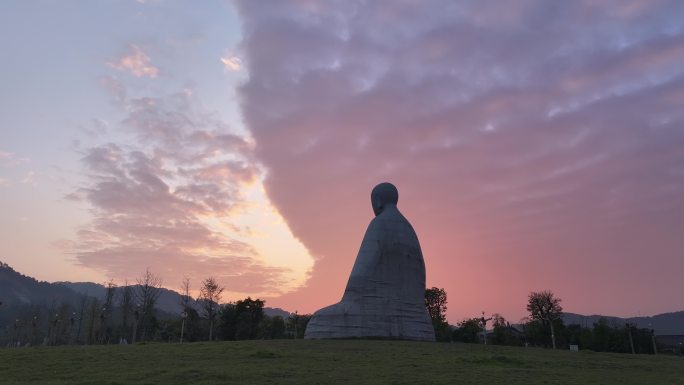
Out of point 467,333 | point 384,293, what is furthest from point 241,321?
point 384,293

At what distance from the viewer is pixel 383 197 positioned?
37.9m

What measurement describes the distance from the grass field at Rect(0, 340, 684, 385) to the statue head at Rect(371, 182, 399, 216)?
12728mm

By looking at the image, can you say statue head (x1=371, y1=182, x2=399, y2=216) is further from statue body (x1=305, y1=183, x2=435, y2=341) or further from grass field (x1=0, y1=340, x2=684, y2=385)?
grass field (x1=0, y1=340, x2=684, y2=385)

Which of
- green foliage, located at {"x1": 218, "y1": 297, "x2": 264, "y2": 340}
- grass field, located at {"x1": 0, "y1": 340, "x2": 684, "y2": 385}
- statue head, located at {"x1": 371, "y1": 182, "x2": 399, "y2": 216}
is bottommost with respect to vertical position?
grass field, located at {"x1": 0, "y1": 340, "x2": 684, "y2": 385}

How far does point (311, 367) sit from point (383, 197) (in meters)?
20.1

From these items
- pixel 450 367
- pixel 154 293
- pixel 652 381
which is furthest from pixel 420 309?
pixel 154 293

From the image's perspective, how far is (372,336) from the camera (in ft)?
103

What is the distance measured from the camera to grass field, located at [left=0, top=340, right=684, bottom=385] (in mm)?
16609

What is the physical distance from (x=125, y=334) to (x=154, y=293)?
6820 millimetres

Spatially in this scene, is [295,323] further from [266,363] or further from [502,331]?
[266,363]

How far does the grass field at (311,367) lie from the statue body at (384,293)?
13.1 feet

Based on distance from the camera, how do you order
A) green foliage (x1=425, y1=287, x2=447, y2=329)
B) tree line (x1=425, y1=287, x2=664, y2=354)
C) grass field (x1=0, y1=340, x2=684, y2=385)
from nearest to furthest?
grass field (x1=0, y1=340, x2=684, y2=385), tree line (x1=425, y1=287, x2=664, y2=354), green foliage (x1=425, y1=287, x2=447, y2=329)

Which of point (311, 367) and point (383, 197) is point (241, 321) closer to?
point (383, 197)

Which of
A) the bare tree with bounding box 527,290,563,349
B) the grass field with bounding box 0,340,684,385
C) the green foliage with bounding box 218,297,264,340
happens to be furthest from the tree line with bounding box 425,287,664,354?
the grass field with bounding box 0,340,684,385
